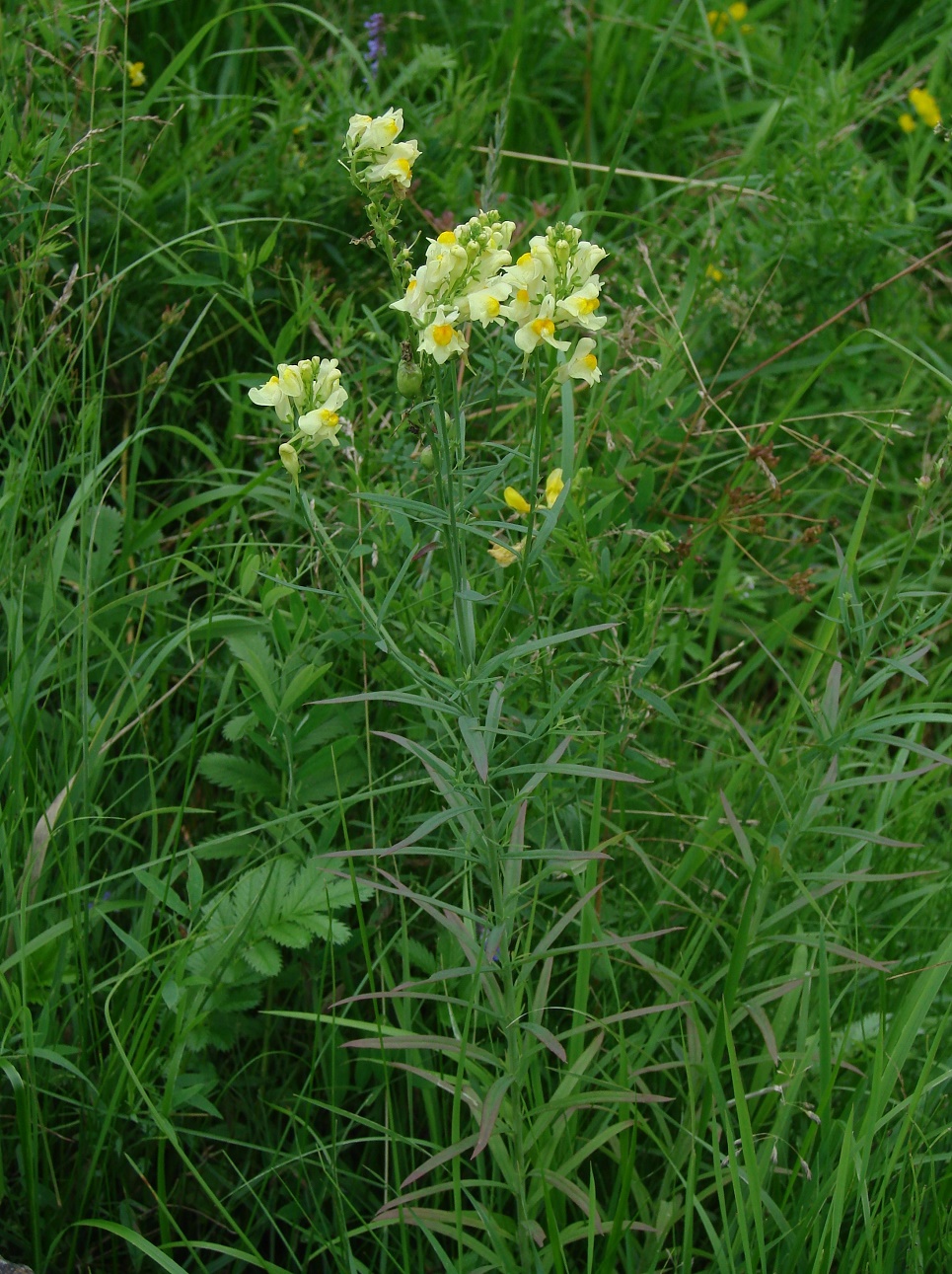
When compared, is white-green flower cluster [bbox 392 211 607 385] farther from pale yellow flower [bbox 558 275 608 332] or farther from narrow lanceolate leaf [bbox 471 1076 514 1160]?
narrow lanceolate leaf [bbox 471 1076 514 1160]

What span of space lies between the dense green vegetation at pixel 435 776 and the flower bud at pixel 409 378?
48mm

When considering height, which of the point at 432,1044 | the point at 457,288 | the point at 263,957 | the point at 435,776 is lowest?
the point at 263,957

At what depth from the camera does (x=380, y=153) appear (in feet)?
4.25

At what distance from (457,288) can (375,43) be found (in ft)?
6.13

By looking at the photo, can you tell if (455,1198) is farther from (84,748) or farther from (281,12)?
(281,12)

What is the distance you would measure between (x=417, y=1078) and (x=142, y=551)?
3.39 ft

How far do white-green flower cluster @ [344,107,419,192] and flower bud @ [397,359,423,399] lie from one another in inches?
Result: 8.3

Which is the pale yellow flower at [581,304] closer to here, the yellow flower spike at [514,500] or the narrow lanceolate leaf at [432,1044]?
the yellow flower spike at [514,500]

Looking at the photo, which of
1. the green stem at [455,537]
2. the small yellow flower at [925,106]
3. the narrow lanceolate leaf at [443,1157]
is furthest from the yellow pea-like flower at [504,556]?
the small yellow flower at [925,106]

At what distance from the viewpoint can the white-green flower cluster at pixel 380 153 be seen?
50.3 inches

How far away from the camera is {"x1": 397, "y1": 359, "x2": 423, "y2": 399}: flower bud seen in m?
1.24

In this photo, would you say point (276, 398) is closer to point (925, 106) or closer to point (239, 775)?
point (239, 775)

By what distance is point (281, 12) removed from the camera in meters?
3.13

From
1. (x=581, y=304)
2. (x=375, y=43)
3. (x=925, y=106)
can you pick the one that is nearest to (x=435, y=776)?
(x=581, y=304)
